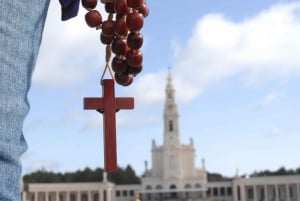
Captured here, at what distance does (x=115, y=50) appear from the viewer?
74.9 inches

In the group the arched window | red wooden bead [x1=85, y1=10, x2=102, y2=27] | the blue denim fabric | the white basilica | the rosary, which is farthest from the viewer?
the arched window

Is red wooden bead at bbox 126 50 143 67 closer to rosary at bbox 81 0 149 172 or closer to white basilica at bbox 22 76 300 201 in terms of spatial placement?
rosary at bbox 81 0 149 172

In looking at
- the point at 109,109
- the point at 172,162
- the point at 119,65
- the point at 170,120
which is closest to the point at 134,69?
the point at 119,65

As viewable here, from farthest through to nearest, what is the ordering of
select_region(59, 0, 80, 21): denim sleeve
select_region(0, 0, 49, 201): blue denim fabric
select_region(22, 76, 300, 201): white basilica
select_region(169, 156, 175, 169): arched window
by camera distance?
select_region(169, 156, 175, 169): arched window
select_region(22, 76, 300, 201): white basilica
select_region(59, 0, 80, 21): denim sleeve
select_region(0, 0, 49, 201): blue denim fabric

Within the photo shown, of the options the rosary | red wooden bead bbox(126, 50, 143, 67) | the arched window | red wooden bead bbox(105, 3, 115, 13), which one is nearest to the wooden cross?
the rosary

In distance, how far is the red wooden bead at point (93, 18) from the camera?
1.87 meters

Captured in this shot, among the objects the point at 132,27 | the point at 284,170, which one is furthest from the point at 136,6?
the point at 284,170

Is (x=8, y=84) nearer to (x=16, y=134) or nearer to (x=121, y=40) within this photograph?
(x=16, y=134)

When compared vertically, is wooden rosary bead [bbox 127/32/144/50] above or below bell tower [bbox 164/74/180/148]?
below

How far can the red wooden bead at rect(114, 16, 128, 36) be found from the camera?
1.78 meters

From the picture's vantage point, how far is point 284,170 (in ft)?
454

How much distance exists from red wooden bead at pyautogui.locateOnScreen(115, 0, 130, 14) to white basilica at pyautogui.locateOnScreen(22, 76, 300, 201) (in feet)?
326

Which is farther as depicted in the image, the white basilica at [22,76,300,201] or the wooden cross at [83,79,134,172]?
the white basilica at [22,76,300,201]

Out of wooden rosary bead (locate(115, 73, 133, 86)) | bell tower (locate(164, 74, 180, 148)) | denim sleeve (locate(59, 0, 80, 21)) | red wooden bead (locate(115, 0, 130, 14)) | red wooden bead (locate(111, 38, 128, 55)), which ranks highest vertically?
bell tower (locate(164, 74, 180, 148))
